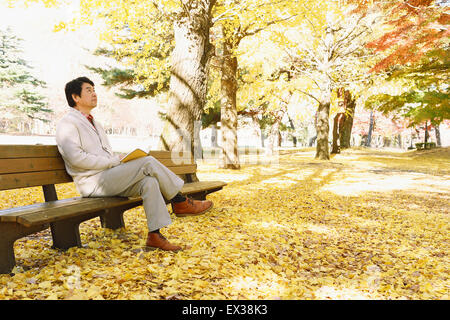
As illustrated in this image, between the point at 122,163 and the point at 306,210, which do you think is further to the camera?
the point at 306,210

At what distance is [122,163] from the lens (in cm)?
314

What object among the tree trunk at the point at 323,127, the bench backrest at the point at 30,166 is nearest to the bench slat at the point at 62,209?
the bench backrest at the point at 30,166

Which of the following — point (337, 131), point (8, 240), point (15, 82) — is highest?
point (15, 82)

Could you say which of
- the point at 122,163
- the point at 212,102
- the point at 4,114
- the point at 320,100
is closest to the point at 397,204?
the point at 122,163

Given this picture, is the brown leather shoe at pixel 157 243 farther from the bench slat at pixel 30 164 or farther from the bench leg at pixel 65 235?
the bench slat at pixel 30 164

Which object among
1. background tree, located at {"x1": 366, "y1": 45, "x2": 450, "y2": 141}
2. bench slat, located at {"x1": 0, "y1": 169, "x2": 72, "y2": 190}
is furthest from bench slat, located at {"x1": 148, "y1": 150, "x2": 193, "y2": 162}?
background tree, located at {"x1": 366, "y1": 45, "x2": 450, "y2": 141}

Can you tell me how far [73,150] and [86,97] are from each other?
0.60 m

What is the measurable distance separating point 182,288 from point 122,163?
1.35 meters

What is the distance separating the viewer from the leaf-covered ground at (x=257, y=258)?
2.46m

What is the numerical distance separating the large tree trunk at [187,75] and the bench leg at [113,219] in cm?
213

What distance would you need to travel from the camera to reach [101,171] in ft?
10.2

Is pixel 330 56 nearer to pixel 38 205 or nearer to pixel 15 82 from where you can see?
pixel 38 205

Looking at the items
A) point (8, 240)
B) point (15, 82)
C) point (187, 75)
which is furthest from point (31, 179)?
point (15, 82)

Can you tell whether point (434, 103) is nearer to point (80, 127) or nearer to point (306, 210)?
point (306, 210)
